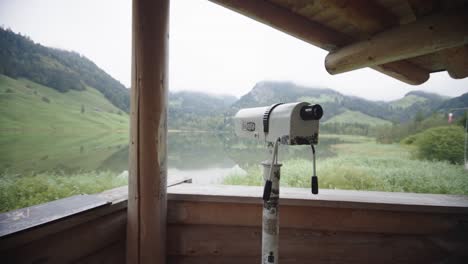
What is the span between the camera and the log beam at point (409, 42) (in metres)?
0.92

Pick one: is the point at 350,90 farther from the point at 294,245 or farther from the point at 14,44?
the point at 14,44

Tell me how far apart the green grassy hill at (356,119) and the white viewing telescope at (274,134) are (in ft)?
8.43

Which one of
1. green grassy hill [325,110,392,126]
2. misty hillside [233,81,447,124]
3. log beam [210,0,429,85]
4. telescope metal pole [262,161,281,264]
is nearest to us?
telescope metal pole [262,161,281,264]

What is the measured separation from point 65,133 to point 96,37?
2005 mm

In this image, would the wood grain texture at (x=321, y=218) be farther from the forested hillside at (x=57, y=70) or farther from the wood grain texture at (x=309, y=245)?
the forested hillside at (x=57, y=70)

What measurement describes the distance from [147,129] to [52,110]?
2674mm

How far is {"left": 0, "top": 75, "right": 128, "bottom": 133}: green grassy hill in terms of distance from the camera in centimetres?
184

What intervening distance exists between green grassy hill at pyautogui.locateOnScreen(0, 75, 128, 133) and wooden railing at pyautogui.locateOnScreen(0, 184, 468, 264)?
3.79ft

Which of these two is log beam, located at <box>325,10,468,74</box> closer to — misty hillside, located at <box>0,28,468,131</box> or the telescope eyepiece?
the telescope eyepiece

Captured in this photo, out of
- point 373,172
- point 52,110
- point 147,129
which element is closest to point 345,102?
point 373,172

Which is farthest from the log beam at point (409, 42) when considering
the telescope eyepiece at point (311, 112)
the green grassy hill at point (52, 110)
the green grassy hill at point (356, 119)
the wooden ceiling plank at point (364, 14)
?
the green grassy hill at point (356, 119)

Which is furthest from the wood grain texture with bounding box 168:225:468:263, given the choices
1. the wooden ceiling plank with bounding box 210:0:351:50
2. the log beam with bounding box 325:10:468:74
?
the wooden ceiling plank with bounding box 210:0:351:50

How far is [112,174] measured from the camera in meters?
2.39

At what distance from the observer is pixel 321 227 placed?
1266mm
